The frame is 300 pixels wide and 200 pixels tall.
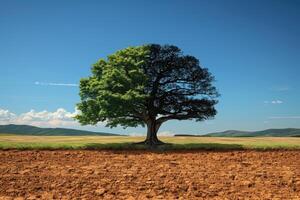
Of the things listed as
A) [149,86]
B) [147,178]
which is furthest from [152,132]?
[147,178]

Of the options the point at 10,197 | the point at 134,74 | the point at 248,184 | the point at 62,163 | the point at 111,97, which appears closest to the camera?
the point at 10,197

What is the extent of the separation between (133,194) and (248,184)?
5.82 meters

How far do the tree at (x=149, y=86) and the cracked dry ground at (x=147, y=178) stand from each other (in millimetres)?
12671

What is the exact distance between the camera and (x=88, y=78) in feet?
136

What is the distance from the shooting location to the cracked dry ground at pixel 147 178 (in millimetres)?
14586

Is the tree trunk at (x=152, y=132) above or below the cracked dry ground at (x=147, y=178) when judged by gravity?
above

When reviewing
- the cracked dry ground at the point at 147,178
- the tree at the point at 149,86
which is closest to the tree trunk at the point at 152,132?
the tree at the point at 149,86

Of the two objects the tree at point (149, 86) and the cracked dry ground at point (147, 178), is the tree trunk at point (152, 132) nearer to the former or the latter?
the tree at point (149, 86)

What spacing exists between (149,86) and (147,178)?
25.4 meters

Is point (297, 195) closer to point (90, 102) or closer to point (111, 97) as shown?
point (111, 97)

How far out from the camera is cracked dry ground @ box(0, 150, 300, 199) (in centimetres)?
1459

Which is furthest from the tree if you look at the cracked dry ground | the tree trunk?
the cracked dry ground

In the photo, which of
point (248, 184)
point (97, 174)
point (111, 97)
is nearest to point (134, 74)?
point (111, 97)

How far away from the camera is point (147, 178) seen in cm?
1758
